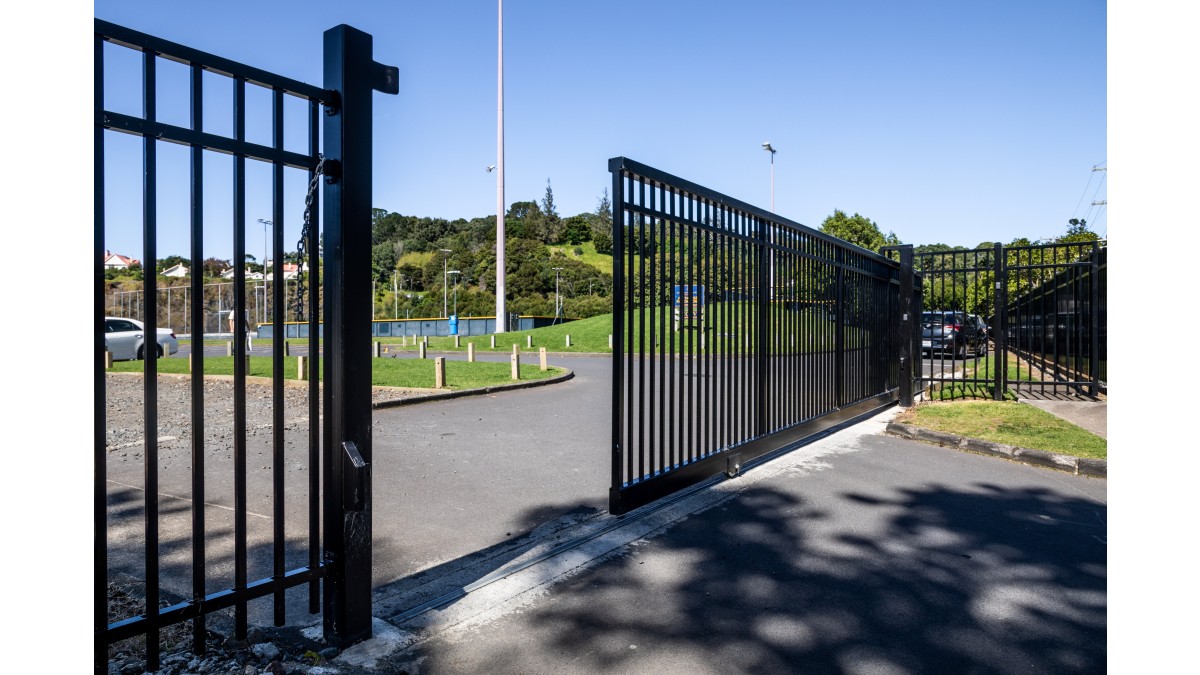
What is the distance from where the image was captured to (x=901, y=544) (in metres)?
4.70

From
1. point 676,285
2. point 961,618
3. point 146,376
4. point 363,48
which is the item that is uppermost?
point 363,48

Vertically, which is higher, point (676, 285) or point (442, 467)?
point (676, 285)

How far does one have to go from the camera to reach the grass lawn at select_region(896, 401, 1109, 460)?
7635 millimetres

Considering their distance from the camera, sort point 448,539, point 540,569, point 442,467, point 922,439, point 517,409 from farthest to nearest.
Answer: point 517,409
point 922,439
point 442,467
point 448,539
point 540,569

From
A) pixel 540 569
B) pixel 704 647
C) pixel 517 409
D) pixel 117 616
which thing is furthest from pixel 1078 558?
pixel 517 409

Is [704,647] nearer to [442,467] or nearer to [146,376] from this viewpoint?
[146,376]

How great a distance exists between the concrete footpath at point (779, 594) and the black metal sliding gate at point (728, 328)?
713mm

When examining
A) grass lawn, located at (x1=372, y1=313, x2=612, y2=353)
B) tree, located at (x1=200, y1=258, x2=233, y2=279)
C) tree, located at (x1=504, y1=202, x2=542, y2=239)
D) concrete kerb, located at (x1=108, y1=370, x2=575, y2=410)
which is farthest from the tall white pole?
tree, located at (x1=504, y1=202, x2=542, y2=239)

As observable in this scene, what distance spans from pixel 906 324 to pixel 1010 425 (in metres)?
3.03

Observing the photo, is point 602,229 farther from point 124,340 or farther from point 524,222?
point 124,340

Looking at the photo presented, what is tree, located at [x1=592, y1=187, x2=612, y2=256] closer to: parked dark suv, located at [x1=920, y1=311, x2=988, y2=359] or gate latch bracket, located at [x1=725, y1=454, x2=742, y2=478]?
parked dark suv, located at [x1=920, y1=311, x2=988, y2=359]

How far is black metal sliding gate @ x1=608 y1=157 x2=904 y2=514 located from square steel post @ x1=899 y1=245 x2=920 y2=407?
1.00 m

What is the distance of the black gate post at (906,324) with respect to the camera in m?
11.5

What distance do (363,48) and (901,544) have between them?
4122mm
